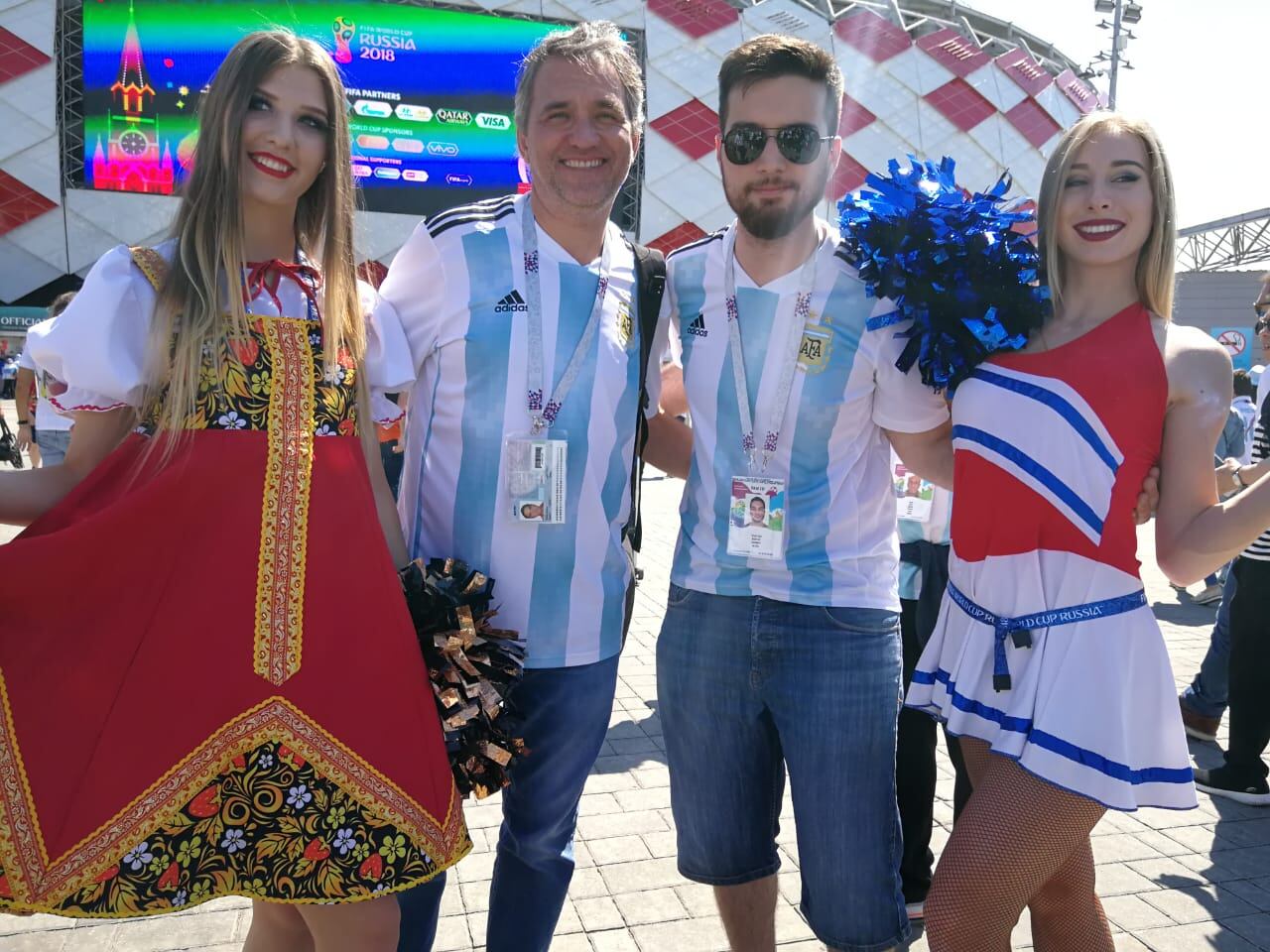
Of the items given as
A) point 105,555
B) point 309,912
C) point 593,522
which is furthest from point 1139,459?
point 105,555

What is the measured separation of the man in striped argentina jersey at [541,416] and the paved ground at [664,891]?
0.69 meters

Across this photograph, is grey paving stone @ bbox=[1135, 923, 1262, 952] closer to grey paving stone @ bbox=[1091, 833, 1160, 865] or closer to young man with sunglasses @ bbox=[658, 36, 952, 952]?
grey paving stone @ bbox=[1091, 833, 1160, 865]

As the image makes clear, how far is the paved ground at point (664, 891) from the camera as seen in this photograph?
2.95 meters

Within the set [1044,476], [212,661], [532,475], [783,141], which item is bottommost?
[212,661]

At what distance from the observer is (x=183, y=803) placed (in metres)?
1.71

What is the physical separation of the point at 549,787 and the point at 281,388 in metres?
1.18

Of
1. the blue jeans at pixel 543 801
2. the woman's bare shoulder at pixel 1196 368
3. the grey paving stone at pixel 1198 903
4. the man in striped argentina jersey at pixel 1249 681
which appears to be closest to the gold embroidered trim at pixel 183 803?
the blue jeans at pixel 543 801

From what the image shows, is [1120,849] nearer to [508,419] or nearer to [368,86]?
[508,419]

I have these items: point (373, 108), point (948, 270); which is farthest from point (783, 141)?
point (373, 108)

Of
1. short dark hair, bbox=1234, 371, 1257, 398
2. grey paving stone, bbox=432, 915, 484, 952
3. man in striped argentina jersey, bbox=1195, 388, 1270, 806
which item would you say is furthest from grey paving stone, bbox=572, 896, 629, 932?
short dark hair, bbox=1234, 371, 1257, 398

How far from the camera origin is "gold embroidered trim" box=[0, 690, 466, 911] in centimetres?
162

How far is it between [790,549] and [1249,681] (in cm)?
295

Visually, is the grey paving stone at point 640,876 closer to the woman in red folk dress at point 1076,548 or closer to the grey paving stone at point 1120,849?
the woman in red folk dress at point 1076,548

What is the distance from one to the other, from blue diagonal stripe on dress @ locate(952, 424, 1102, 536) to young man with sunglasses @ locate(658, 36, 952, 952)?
0.68 feet
